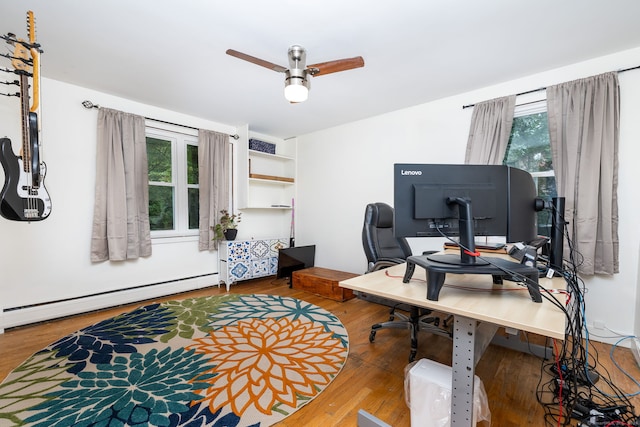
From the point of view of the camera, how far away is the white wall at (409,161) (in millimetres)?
2148

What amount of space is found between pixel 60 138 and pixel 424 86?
12.4 feet

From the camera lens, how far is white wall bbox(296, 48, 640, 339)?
2148 millimetres

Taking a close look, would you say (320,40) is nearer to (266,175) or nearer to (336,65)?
(336,65)

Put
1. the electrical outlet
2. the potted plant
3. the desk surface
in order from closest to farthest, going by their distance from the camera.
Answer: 1. the desk surface
2. the electrical outlet
3. the potted plant

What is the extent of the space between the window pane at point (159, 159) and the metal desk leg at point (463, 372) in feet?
12.0

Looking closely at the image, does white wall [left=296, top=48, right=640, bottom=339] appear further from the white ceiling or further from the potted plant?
the potted plant

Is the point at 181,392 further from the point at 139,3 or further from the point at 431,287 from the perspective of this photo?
the point at 139,3

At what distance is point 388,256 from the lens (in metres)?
2.57

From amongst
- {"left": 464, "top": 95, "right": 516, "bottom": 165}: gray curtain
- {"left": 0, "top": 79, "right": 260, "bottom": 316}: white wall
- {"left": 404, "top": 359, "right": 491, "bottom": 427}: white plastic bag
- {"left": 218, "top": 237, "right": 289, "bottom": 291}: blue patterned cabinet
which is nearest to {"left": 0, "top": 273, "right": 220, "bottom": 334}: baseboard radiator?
{"left": 0, "top": 79, "right": 260, "bottom": 316}: white wall

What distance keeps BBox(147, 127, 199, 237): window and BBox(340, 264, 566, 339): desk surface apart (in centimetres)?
309

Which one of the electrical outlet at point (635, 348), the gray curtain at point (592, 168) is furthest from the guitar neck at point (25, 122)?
the electrical outlet at point (635, 348)

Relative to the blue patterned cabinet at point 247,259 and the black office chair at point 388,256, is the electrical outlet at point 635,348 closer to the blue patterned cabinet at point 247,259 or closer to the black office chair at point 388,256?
the black office chair at point 388,256

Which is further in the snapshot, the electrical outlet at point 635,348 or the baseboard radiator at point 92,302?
the baseboard radiator at point 92,302

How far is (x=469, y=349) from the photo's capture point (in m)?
1.03
